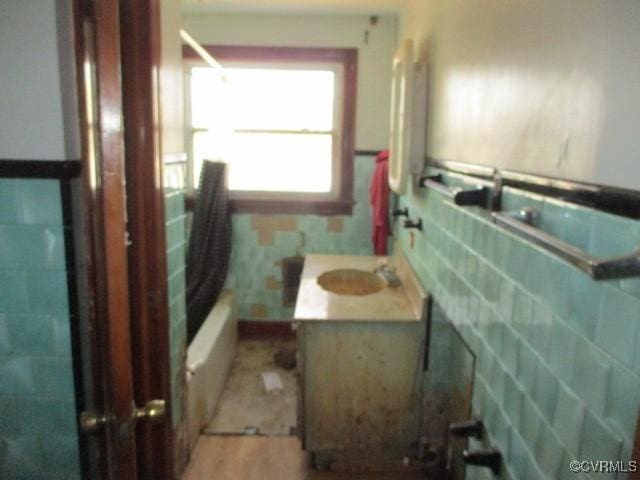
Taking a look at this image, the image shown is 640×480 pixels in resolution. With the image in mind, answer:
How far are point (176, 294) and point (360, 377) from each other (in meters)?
0.85

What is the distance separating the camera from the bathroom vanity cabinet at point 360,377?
6.26 ft

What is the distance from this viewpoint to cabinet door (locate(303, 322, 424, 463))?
1914mm

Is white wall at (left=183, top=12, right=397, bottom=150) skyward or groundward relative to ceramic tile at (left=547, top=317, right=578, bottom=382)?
skyward

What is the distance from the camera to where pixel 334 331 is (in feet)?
6.24

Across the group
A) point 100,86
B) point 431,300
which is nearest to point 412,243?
point 431,300

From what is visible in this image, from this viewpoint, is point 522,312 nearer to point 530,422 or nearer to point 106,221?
point 530,422

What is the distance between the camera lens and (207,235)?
3031 millimetres

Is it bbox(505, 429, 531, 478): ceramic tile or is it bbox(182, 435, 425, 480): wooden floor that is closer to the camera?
bbox(505, 429, 531, 478): ceramic tile

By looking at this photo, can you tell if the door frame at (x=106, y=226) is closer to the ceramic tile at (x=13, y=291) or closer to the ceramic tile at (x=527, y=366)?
the ceramic tile at (x=13, y=291)

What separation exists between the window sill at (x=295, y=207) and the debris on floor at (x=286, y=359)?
3.18 ft

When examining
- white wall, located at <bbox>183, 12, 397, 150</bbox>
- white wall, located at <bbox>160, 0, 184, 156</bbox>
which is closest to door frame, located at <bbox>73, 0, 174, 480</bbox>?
white wall, located at <bbox>160, 0, 184, 156</bbox>

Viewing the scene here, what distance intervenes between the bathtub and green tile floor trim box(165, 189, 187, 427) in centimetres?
13

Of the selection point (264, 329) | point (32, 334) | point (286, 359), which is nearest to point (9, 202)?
point (32, 334)

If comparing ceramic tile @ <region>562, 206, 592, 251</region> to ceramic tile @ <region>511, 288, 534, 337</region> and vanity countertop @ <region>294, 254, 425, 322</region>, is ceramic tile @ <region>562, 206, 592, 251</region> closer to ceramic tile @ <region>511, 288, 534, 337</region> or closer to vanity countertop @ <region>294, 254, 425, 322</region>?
ceramic tile @ <region>511, 288, 534, 337</region>
